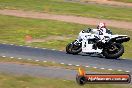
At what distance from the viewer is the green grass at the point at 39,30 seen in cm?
2869

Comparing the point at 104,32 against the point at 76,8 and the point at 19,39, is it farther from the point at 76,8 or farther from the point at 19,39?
the point at 76,8

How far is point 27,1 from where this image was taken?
179ft

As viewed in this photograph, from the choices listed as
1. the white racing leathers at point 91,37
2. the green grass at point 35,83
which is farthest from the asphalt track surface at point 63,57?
the green grass at point 35,83

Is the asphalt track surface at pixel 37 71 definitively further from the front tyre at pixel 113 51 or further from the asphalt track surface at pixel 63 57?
the front tyre at pixel 113 51

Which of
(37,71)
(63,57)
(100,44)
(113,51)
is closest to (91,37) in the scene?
(100,44)

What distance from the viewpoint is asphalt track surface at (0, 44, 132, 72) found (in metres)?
22.2

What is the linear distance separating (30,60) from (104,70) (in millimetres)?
4430

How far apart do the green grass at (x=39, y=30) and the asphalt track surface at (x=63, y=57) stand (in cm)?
223

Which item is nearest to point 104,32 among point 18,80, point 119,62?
point 119,62

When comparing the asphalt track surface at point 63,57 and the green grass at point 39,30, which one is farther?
the green grass at point 39,30

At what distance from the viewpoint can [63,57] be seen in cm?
2362

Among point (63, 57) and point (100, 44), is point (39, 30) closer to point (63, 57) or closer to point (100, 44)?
point (63, 57)

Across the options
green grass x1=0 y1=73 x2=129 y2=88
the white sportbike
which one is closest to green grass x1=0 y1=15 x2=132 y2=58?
the white sportbike

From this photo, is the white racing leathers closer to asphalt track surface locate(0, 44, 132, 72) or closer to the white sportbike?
the white sportbike
